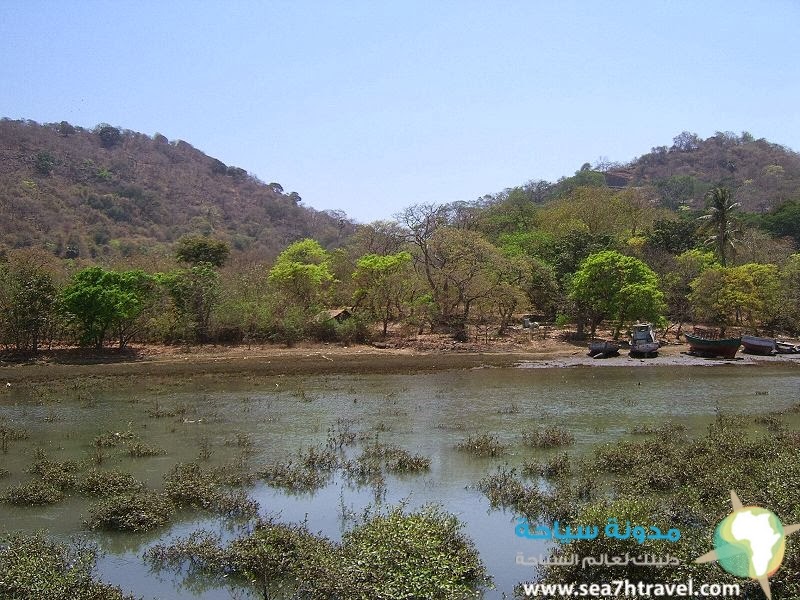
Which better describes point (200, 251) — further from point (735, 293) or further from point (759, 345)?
point (759, 345)

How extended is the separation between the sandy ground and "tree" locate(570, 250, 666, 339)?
96.7 inches

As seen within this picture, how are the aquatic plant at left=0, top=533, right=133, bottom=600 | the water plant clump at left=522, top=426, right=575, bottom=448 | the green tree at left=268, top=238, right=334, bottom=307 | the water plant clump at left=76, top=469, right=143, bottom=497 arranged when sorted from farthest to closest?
1. the green tree at left=268, top=238, right=334, bottom=307
2. the water plant clump at left=522, top=426, right=575, bottom=448
3. the water plant clump at left=76, top=469, right=143, bottom=497
4. the aquatic plant at left=0, top=533, right=133, bottom=600

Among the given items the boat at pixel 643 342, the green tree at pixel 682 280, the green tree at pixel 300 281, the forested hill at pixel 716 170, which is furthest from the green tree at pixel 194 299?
the forested hill at pixel 716 170

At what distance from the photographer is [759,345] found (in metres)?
36.9

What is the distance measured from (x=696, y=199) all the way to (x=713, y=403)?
96.6 meters

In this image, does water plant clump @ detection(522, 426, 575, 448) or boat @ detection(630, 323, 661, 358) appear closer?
water plant clump @ detection(522, 426, 575, 448)

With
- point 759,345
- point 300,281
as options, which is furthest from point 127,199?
point 759,345

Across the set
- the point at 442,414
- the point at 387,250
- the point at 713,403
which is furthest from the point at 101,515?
the point at 387,250

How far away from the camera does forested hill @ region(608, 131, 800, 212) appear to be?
104m

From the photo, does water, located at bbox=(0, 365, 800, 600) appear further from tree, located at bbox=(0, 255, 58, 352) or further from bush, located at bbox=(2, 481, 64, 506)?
tree, located at bbox=(0, 255, 58, 352)

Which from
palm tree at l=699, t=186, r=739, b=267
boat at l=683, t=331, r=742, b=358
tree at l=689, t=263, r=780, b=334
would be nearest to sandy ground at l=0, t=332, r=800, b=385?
boat at l=683, t=331, r=742, b=358

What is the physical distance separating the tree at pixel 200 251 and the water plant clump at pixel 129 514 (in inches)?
1564

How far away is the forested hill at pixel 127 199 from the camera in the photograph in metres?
74.6

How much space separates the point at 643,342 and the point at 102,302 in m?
27.5
